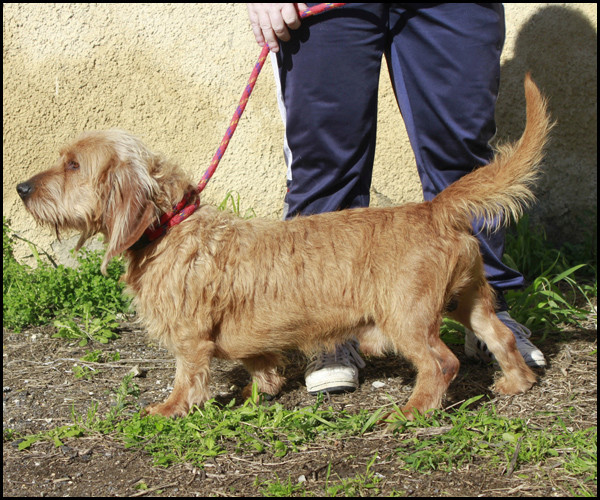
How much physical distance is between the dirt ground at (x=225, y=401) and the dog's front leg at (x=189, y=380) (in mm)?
309

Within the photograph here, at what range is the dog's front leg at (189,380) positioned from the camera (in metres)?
3.06

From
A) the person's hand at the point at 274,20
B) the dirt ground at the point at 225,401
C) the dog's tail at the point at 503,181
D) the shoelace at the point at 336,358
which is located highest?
the person's hand at the point at 274,20

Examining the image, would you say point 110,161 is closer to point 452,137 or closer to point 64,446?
point 64,446

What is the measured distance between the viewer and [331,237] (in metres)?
3.06

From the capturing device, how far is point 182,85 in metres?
4.80

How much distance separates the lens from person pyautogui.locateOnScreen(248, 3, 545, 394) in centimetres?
315

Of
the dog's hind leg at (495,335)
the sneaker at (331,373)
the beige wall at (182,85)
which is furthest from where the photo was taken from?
the beige wall at (182,85)

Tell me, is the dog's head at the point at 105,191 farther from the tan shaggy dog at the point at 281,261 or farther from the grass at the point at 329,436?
the grass at the point at 329,436

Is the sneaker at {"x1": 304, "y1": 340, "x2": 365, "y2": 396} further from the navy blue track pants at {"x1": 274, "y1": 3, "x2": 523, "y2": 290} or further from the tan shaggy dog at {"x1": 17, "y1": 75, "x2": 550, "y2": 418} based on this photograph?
the navy blue track pants at {"x1": 274, "y1": 3, "x2": 523, "y2": 290}

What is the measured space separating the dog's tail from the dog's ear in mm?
1395

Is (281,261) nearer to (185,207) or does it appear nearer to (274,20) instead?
(185,207)

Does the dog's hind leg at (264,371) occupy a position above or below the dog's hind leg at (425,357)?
below

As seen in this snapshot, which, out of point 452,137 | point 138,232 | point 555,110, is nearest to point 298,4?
point 452,137

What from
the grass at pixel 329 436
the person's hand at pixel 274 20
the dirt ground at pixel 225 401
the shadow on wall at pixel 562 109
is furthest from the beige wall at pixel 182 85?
the grass at pixel 329 436
